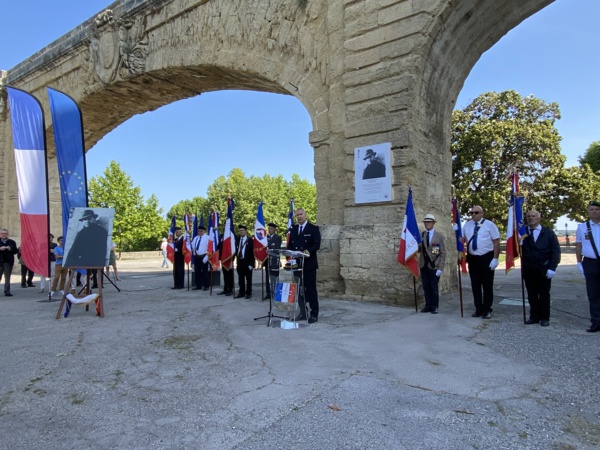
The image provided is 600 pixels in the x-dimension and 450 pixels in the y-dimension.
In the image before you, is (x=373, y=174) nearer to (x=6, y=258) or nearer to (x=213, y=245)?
(x=213, y=245)

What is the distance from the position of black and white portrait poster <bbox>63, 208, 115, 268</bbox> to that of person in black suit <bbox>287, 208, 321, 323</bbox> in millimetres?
3109

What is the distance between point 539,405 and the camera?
2.87 meters

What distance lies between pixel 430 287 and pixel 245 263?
4.00 metres

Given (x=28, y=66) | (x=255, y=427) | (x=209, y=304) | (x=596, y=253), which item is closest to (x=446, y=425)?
(x=255, y=427)

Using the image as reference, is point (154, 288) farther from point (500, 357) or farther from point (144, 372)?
point (500, 357)

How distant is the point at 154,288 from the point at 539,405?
9680 millimetres

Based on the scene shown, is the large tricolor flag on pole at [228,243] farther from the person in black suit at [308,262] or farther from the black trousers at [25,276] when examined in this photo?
the black trousers at [25,276]

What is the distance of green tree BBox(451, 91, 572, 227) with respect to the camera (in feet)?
70.7

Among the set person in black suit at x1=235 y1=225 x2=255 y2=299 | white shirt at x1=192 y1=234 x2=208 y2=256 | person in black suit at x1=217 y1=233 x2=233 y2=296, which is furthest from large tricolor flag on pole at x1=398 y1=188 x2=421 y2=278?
white shirt at x1=192 y1=234 x2=208 y2=256

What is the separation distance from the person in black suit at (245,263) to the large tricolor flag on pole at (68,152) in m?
3.17

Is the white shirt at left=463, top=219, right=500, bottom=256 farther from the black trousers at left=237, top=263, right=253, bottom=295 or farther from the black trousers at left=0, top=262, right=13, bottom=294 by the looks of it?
the black trousers at left=0, top=262, right=13, bottom=294

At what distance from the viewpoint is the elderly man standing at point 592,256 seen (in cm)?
507

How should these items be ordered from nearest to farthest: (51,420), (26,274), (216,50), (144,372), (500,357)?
(51,420) < (144,372) < (500,357) < (216,50) < (26,274)

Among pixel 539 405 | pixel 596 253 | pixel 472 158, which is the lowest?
pixel 539 405
